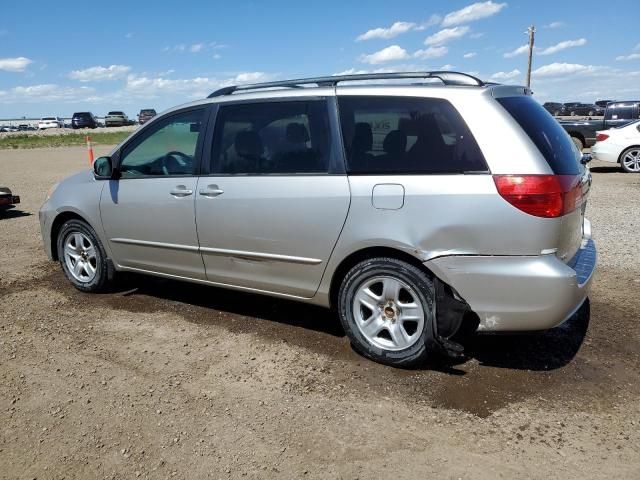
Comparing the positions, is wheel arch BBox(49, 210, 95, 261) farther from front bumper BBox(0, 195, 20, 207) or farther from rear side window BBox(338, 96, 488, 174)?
front bumper BBox(0, 195, 20, 207)

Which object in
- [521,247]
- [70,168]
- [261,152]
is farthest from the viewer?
[70,168]

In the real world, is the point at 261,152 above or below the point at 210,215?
above

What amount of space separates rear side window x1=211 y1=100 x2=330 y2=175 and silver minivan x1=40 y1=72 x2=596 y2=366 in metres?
0.01

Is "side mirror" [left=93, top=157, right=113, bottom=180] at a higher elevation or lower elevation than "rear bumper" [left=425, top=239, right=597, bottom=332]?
higher

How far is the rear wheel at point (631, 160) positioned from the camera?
45.9 feet

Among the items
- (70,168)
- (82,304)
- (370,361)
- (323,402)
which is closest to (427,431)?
(323,402)

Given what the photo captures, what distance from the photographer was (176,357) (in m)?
3.82

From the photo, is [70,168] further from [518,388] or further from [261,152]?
[518,388]

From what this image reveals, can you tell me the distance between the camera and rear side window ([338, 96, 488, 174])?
329 centimetres

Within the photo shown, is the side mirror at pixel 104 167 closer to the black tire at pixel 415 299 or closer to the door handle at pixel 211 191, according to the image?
the door handle at pixel 211 191

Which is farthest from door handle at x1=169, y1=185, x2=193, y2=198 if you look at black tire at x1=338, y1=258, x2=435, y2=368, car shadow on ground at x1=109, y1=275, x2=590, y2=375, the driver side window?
black tire at x1=338, y1=258, x2=435, y2=368

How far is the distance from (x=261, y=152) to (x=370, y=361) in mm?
1718

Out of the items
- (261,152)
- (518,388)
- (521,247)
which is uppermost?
(261,152)

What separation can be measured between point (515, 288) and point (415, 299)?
617 millimetres
